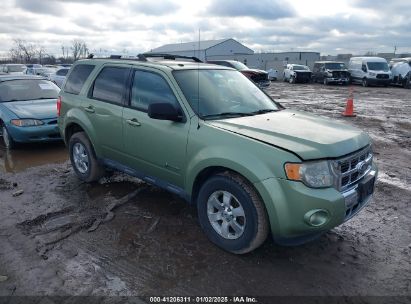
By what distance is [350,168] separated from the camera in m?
3.51

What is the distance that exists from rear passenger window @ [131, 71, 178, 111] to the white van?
89.4 feet

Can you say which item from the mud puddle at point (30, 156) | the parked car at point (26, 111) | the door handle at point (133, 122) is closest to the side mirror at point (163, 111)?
the door handle at point (133, 122)

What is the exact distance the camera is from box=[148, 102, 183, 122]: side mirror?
3822 millimetres

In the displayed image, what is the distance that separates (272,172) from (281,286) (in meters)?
1.00

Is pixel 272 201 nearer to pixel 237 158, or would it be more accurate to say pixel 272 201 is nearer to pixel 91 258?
pixel 237 158

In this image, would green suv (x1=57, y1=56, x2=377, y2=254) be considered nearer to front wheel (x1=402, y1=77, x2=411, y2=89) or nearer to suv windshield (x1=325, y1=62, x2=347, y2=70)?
front wheel (x1=402, y1=77, x2=411, y2=89)

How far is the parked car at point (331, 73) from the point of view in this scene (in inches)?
1205

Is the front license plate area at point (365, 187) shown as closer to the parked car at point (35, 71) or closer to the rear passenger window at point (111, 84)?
the rear passenger window at point (111, 84)

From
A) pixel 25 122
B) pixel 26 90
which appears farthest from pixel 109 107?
pixel 26 90

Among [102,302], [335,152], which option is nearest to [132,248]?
[102,302]

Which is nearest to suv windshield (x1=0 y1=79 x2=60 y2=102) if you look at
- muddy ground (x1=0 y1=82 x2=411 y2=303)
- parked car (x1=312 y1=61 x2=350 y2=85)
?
muddy ground (x1=0 y1=82 x2=411 y2=303)

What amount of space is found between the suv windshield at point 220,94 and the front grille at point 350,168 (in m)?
1.27

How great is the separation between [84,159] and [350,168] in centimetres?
394

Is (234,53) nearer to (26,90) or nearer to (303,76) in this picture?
(303,76)
